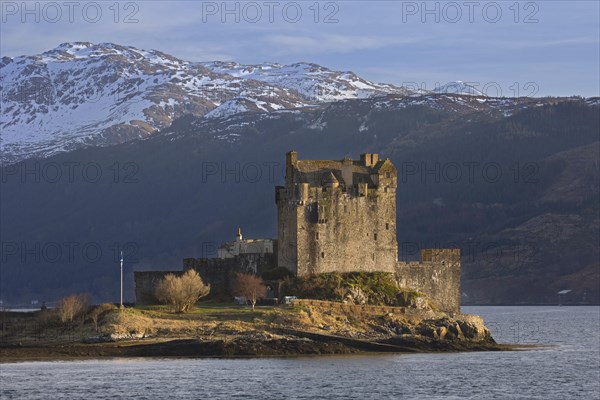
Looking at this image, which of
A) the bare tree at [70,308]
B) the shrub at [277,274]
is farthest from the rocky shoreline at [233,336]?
the shrub at [277,274]

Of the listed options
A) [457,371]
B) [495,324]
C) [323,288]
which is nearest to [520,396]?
[457,371]

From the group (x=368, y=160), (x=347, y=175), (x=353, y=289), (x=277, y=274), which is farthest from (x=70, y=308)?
(x=368, y=160)

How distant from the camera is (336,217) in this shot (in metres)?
130

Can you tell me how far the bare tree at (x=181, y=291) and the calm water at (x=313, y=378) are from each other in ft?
27.6

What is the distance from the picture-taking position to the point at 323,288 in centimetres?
12731

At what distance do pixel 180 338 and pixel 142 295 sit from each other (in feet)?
57.6

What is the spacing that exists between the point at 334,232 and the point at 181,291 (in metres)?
13.4

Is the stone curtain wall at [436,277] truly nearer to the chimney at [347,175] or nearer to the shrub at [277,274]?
the chimney at [347,175]

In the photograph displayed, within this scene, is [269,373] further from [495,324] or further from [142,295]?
[495,324]

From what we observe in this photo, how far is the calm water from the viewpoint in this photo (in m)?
99.1

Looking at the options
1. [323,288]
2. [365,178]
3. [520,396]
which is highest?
[365,178]

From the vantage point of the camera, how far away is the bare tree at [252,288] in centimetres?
12612

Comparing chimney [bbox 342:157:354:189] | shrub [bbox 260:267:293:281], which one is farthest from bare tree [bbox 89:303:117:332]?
chimney [bbox 342:157:354:189]

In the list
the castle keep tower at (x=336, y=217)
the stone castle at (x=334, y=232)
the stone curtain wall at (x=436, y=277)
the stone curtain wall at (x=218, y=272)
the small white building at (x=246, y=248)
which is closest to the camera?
the castle keep tower at (x=336, y=217)
